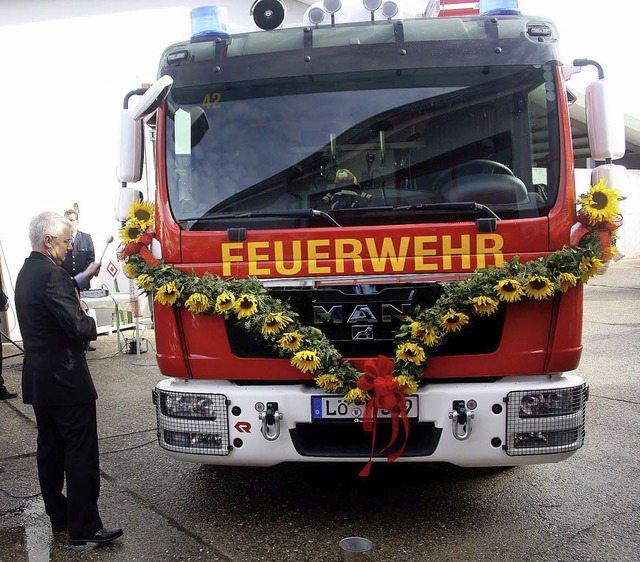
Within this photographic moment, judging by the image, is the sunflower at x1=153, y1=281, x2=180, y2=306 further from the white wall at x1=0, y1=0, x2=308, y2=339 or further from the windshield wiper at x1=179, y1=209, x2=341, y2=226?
the white wall at x1=0, y1=0, x2=308, y2=339

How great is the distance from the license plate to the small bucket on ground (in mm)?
587

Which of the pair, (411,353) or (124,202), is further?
(124,202)

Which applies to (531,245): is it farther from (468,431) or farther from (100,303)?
(100,303)

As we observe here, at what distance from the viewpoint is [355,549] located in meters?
3.38

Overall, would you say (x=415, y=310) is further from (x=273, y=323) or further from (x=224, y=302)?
(x=224, y=302)

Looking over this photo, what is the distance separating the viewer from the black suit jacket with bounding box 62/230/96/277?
29.7ft

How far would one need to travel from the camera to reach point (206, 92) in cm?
388

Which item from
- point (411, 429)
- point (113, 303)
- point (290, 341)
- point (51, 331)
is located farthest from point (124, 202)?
point (113, 303)

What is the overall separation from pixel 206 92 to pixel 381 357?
5.70 ft

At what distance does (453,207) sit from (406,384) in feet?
3.09

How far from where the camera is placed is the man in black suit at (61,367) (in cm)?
346

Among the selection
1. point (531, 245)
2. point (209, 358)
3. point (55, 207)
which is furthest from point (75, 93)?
point (531, 245)

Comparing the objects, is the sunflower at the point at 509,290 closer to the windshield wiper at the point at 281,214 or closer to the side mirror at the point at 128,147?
the windshield wiper at the point at 281,214

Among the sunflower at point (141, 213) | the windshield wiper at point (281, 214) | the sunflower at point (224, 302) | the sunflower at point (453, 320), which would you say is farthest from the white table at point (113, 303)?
the sunflower at point (453, 320)
